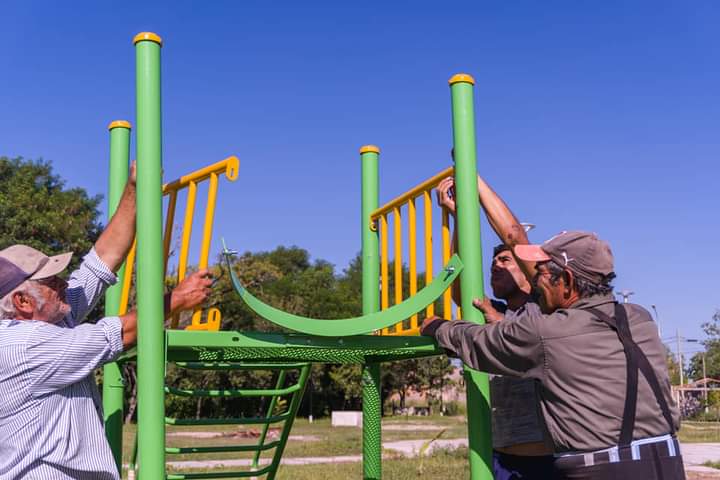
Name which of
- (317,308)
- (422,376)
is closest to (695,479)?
(422,376)

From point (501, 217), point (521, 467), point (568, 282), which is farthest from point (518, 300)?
point (568, 282)

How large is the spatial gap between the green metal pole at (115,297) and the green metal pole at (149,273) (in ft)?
4.17

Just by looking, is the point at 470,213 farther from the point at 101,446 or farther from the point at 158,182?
the point at 101,446

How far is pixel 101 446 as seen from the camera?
2.72 meters

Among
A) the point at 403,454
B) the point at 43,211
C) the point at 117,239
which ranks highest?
the point at 43,211

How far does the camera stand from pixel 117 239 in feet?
10.8

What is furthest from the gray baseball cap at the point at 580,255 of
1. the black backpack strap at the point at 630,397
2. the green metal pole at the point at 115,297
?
the green metal pole at the point at 115,297

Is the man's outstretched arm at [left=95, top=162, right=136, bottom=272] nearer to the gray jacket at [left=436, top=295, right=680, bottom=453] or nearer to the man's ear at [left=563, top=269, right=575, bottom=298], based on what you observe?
the gray jacket at [left=436, top=295, right=680, bottom=453]

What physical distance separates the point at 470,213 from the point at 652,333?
88cm

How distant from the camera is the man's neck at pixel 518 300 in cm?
362

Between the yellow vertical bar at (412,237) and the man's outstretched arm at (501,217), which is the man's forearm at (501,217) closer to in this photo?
the man's outstretched arm at (501,217)

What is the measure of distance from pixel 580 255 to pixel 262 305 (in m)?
1.16

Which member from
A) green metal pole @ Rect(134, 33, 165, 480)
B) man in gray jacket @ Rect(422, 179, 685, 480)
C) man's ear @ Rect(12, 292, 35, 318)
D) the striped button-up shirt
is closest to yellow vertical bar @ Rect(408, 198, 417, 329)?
man in gray jacket @ Rect(422, 179, 685, 480)

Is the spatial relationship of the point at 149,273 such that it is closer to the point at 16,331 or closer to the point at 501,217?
the point at 16,331
